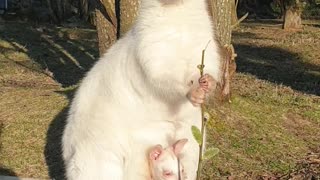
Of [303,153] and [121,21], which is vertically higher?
[121,21]

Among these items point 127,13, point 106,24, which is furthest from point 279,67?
point 127,13

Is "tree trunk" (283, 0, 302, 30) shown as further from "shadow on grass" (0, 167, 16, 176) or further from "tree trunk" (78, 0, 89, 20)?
"shadow on grass" (0, 167, 16, 176)

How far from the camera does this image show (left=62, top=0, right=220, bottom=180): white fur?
2.83m

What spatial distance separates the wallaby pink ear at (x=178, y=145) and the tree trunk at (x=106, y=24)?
3.09 m

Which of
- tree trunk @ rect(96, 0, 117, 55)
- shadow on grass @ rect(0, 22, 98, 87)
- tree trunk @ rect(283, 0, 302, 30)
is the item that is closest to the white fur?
tree trunk @ rect(96, 0, 117, 55)

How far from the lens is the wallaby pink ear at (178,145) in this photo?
294 centimetres

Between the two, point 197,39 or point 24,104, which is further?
point 24,104

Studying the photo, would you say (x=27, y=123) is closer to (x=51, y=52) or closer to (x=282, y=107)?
(x=282, y=107)

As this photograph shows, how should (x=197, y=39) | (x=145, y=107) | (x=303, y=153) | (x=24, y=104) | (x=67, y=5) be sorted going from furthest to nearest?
(x=67, y=5) → (x=24, y=104) → (x=303, y=153) → (x=145, y=107) → (x=197, y=39)

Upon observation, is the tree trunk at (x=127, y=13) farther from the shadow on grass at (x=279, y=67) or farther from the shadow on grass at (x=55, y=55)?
the shadow on grass at (x=279, y=67)

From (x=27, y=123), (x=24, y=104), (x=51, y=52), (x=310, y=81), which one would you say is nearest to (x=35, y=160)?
(x=27, y=123)

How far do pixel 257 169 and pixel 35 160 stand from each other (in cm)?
184

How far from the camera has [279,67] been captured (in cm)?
994

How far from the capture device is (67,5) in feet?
66.3
